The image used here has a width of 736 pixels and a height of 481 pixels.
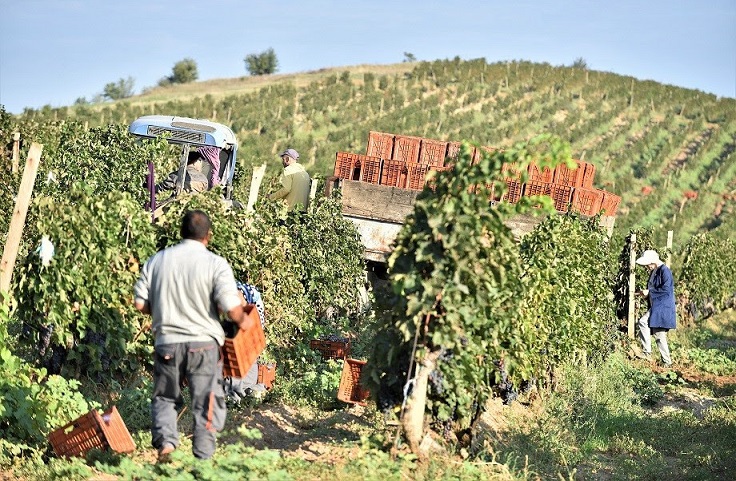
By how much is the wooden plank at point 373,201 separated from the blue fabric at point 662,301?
11.7ft

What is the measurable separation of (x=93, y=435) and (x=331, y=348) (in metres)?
5.10

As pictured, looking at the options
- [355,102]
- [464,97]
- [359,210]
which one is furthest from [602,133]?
[359,210]

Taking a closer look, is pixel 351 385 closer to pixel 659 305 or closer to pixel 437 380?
pixel 437 380

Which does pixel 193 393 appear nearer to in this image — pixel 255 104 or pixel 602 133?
pixel 255 104

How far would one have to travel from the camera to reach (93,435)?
6449 millimetres

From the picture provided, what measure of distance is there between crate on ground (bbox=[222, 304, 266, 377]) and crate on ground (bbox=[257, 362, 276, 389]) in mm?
2872

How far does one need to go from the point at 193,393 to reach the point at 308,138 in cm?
3891

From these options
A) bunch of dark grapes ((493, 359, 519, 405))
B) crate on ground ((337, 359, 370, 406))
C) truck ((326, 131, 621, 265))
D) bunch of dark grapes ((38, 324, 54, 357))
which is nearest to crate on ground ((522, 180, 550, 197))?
truck ((326, 131, 621, 265))

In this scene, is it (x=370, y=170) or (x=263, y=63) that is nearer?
(x=370, y=170)

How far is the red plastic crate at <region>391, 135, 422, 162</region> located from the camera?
587 inches

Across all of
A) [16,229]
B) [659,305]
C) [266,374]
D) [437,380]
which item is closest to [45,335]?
[16,229]

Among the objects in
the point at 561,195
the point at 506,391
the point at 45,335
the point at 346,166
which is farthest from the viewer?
the point at 346,166

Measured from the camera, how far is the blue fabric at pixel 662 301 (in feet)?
46.6

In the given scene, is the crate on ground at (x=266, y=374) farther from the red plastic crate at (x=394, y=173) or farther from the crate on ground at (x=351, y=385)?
the red plastic crate at (x=394, y=173)
